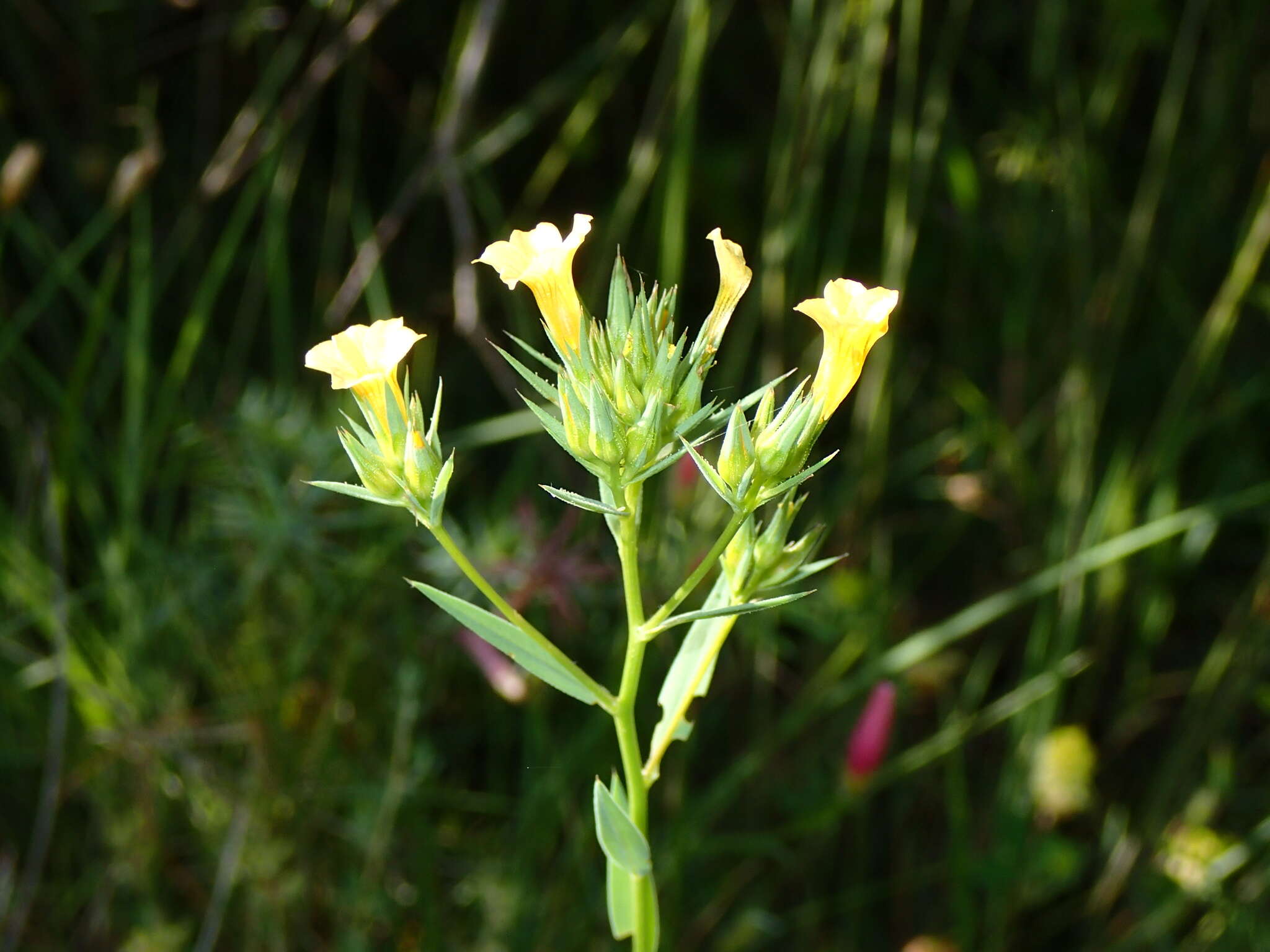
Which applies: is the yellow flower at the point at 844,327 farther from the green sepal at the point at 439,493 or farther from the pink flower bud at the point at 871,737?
the pink flower bud at the point at 871,737

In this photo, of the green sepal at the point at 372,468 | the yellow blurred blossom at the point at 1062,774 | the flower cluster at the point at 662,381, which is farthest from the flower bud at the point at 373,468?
the yellow blurred blossom at the point at 1062,774

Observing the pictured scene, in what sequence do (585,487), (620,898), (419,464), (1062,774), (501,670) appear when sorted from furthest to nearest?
(585,487) → (1062,774) → (501,670) → (620,898) → (419,464)

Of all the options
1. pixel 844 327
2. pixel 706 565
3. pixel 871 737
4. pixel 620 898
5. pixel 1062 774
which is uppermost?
pixel 844 327

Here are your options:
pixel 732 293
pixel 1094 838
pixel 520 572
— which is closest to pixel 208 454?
pixel 520 572

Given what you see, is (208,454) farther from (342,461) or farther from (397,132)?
(397,132)

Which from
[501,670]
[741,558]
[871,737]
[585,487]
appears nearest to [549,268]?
[741,558]

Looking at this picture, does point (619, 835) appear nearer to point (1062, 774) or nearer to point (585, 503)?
point (585, 503)
